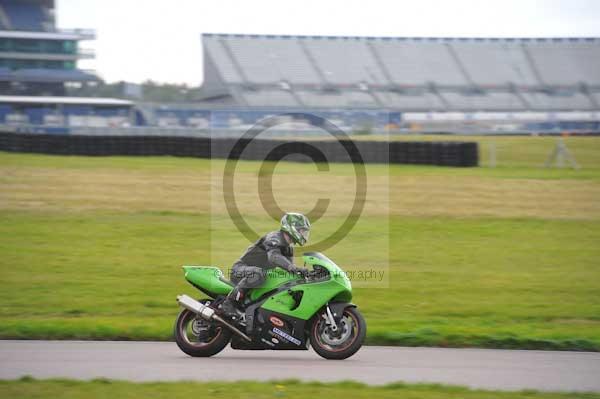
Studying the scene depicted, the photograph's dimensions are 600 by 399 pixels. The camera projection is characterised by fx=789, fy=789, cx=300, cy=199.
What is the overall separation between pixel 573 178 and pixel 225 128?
22.4m

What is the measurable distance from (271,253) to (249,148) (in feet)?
77.7

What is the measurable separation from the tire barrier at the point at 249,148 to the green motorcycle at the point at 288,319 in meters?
22.7

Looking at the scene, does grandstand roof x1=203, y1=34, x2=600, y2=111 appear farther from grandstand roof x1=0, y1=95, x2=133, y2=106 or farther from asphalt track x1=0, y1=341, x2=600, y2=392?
asphalt track x1=0, y1=341, x2=600, y2=392

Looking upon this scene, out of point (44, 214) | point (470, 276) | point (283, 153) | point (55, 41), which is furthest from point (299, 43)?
point (470, 276)

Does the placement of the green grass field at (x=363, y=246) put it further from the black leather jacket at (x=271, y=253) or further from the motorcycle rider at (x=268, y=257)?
the black leather jacket at (x=271, y=253)

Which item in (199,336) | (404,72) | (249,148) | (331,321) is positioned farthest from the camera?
(404,72)

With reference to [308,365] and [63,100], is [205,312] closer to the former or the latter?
[308,365]

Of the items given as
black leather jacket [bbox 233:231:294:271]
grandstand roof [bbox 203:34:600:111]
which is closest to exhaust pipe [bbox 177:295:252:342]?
black leather jacket [bbox 233:231:294:271]

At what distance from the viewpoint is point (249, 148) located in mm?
31906

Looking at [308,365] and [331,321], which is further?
[331,321]

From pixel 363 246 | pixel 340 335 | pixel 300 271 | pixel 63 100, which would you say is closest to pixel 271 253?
pixel 300 271

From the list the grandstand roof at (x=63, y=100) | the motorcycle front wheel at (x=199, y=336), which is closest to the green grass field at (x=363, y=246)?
the motorcycle front wheel at (x=199, y=336)

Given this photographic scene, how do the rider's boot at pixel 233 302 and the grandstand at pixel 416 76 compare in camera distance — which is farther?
the grandstand at pixel 416 76

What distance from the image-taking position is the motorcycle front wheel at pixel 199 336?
8.52m
